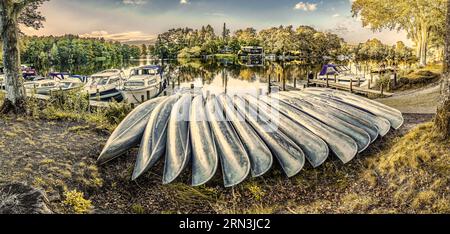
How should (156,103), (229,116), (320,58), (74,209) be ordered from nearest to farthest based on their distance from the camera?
(74,209) → (229,116) → (156,103) → (320,58)

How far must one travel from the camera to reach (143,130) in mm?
4645

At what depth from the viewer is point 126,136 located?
4535 mm

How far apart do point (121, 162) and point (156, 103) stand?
1.23 meters

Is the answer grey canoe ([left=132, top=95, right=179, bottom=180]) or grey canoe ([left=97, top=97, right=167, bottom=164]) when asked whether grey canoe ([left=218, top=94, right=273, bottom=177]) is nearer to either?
grey canoe ([left=132, top=95, right=179, bottom=180])

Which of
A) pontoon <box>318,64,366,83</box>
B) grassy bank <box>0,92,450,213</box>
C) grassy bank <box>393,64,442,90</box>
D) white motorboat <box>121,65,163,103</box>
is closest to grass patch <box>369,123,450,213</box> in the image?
grassy bank <box>0,92,450,213</box>

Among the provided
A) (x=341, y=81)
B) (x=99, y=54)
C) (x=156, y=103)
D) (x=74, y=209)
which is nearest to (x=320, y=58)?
(x=341, y=81)

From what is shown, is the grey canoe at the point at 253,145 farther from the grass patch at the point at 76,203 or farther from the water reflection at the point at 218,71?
the water reflection at the point at 218,71

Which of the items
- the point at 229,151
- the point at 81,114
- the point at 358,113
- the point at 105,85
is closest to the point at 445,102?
the point at 358,113

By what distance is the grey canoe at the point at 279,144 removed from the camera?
418 cm

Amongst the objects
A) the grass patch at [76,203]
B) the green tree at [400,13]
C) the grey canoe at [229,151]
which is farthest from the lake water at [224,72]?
the grass patch at [76,203]

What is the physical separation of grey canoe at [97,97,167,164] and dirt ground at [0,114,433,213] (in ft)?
0.44

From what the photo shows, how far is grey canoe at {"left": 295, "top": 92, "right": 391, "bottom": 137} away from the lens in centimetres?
503
